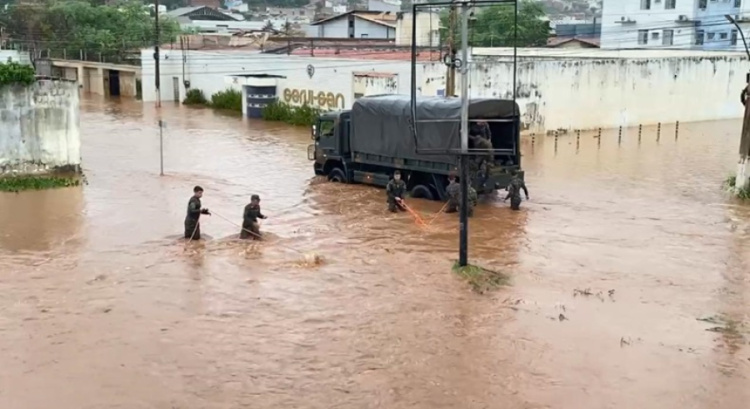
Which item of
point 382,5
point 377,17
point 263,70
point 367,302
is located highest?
point 382,5

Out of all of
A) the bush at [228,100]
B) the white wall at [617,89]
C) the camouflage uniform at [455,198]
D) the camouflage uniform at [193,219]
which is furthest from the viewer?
the bush at [228,100]

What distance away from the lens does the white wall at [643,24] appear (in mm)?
58406

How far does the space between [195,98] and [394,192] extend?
1205 inches

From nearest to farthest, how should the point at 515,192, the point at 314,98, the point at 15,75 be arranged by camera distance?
the point at 515,192 → the point at 15,75 → the point at 314,98

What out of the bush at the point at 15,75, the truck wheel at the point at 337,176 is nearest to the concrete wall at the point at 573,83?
the truck wheel at the point at 337,176

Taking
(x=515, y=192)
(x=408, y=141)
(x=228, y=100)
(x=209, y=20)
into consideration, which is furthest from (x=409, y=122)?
(x=209, y=20)

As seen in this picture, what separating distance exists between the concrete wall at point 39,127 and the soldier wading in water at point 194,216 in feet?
24.9

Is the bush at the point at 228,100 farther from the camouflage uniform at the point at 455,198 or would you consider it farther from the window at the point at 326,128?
the camouflage uniform at the point at 455,198

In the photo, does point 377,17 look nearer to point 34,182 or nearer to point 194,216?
point 34,182

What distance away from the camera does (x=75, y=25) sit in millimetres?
67250

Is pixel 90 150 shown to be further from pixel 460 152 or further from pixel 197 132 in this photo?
pixel 460 152

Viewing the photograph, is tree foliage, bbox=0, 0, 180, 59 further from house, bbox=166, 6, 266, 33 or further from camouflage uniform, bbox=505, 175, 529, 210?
camouflage uniform, bbox=505, 175, 529, 210

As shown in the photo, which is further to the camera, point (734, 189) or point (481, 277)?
point (734, 189)

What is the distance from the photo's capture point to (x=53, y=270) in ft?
49.8
